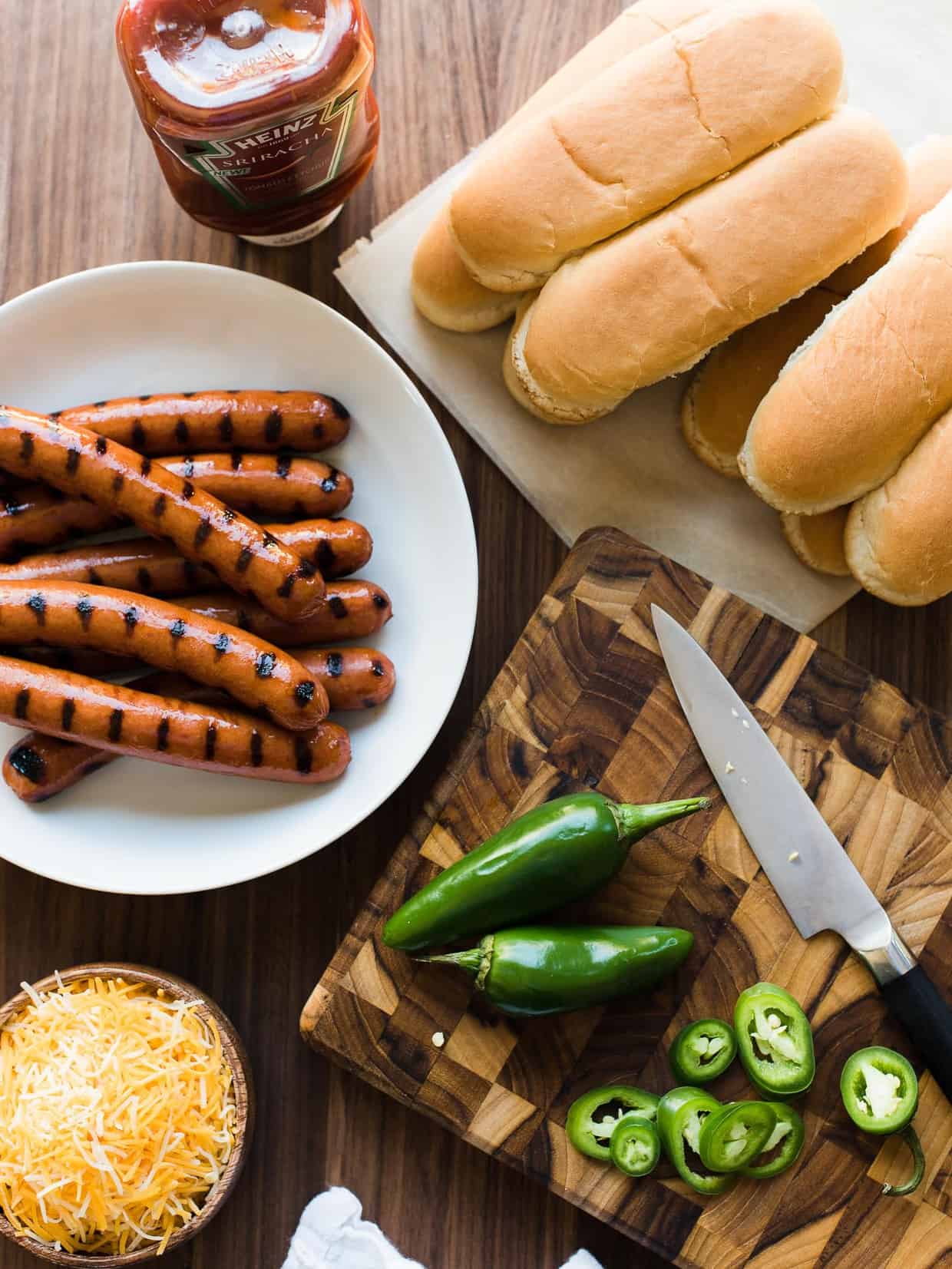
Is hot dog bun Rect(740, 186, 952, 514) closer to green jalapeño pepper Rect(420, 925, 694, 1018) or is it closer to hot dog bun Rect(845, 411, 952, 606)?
hot dog bun Rect(845, 411, 952, 606)

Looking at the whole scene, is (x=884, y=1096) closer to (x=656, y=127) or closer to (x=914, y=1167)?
(x=914, y=1167)

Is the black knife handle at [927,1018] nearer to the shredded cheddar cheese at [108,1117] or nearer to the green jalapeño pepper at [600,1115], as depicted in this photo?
the green jalapeño pepper at [600,1115]

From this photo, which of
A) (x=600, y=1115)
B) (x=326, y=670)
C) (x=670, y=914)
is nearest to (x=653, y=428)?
(x=326, y=670)

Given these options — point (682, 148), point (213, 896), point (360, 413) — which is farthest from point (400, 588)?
point (682, 148)

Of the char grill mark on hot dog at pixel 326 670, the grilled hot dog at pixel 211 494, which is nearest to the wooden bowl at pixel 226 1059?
the char grill mark on hot dog at pixel 326 670

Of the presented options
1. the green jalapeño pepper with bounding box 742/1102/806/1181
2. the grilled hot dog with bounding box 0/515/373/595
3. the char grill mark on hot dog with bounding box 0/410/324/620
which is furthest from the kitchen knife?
the char grill mark on hot dog with bounding box 0/410/324/620
